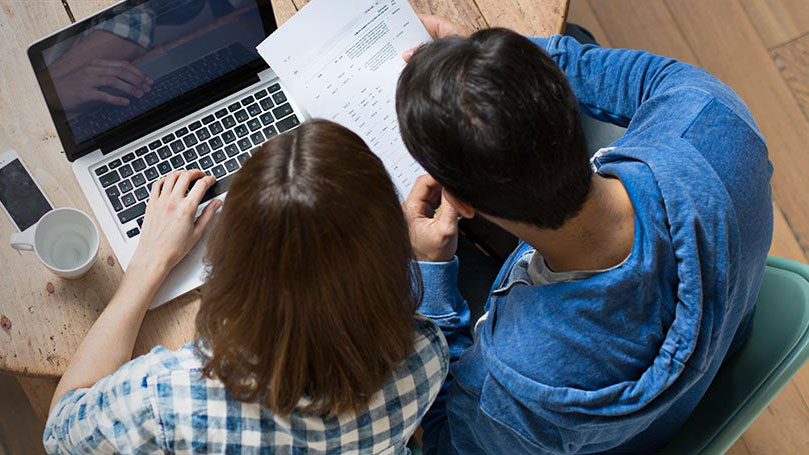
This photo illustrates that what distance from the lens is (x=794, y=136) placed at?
166cm

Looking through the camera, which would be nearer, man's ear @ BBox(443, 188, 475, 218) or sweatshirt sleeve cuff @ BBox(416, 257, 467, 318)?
man's ear @ BBox(443, 188, 475, 218)

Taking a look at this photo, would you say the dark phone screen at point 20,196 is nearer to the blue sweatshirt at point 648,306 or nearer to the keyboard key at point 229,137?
the keyboard key at point 229,137

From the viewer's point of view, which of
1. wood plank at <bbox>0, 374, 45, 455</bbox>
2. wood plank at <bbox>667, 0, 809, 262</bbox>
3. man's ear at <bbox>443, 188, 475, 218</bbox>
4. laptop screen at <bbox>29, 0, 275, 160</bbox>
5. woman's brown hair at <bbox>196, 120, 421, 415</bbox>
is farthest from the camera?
wood plank at <bbox>667, 0, 809, 262</bbox>

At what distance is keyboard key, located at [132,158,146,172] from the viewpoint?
987 millimetres

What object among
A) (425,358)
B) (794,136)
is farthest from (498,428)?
(794,136)

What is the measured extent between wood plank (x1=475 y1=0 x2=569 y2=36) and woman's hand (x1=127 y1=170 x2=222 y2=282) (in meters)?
0.48

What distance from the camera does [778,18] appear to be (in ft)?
5.63

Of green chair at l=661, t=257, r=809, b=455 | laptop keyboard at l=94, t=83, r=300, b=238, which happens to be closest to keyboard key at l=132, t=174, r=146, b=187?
laptop keyboard at l=94, t=83, r=300, b=238

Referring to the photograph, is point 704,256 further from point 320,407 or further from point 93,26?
point 93,26

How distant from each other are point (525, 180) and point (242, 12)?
1.70ft

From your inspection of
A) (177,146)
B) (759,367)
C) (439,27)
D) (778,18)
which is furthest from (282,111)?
(778,18)

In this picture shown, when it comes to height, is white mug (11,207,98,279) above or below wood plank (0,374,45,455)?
above

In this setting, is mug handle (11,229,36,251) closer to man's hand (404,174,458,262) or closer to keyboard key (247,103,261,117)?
keyboard key (247,103,261,117)

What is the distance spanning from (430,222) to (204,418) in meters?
0.39
